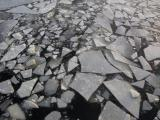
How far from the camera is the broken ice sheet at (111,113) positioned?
9.61 ft

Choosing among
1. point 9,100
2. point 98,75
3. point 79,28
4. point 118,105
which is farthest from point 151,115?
point 79,28

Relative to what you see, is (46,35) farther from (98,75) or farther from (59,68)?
(98,75)

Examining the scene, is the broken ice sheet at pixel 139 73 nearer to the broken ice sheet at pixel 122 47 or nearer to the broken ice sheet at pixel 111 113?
the broken ice sheet at pixel 122 47

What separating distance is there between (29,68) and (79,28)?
4.28 ft

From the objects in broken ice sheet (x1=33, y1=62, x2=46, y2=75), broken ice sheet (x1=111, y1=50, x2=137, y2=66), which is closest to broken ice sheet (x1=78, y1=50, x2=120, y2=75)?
broken ice sheet (x1=111, y1=50, x2=137, y2=66)

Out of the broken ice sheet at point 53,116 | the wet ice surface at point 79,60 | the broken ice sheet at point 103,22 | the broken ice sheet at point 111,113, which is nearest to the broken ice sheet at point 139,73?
the wet ice surface at point 79,60

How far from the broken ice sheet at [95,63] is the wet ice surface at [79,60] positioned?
15 mm

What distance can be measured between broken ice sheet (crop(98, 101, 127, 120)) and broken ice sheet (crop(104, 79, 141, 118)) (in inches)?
4.5

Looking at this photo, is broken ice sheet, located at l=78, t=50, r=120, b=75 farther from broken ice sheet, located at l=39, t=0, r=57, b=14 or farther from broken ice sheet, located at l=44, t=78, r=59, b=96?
broken ice sheet, located at l=39, t=0, r=57, b=14

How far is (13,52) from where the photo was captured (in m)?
3.91

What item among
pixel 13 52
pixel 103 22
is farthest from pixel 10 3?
pixel 103 22

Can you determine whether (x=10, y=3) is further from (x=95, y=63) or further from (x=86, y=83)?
(x=86, y=83)

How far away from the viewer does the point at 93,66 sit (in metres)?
3.60

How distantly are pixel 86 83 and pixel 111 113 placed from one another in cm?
57
